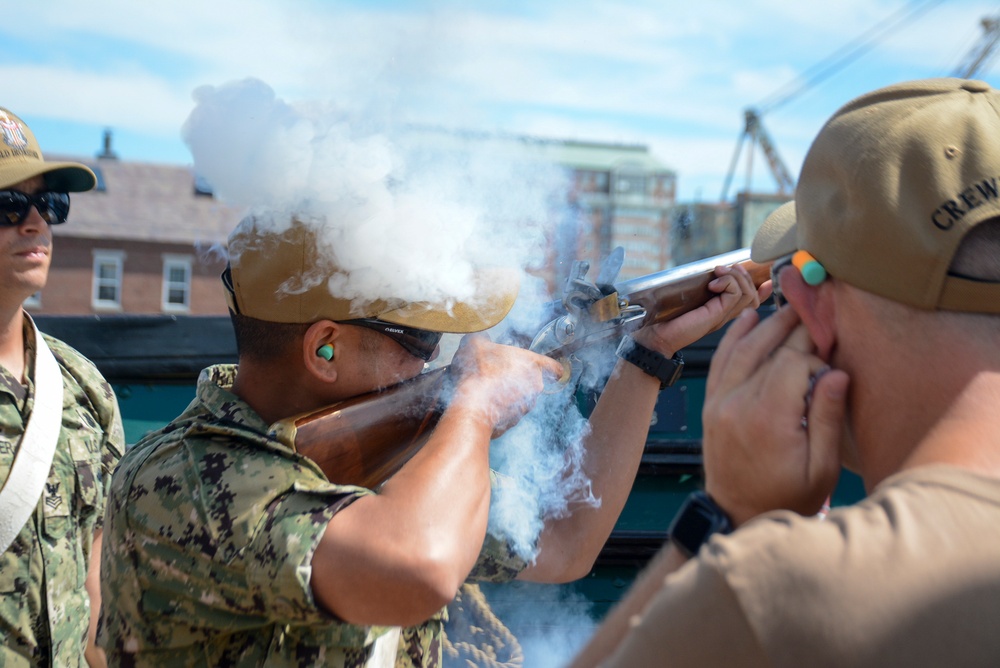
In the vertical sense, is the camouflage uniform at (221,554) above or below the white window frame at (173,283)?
above

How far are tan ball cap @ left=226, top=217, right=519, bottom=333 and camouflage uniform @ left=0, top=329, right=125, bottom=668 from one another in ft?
5.47

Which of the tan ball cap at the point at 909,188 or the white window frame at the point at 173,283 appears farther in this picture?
the white window frame at the point at 173,283

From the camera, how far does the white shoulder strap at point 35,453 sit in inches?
125

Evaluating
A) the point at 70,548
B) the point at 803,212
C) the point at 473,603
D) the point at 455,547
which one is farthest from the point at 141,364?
the point at 803,212

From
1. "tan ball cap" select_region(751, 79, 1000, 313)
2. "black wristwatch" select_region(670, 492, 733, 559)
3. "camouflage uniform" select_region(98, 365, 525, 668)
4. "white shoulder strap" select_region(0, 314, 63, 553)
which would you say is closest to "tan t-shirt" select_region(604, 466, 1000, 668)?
"black wristwatch" select_region(670, 492, 733, 559)

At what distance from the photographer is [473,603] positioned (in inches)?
163

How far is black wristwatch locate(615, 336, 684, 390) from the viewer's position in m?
2.89

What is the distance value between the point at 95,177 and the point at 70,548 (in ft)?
5.49

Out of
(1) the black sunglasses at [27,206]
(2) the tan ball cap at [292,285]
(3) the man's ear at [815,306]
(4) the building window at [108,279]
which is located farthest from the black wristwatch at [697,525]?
(4) the building window at [108,279]

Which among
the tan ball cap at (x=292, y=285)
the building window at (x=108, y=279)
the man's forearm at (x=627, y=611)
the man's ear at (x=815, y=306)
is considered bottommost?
the building window at (x=108, y=279)

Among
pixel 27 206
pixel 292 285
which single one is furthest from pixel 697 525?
pixel 27 206

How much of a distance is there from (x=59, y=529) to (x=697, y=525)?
9.22 feet

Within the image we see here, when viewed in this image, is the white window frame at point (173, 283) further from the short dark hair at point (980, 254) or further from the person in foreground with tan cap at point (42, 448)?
the short dark hair at point (980, 254)

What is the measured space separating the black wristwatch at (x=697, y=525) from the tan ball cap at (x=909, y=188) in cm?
44
